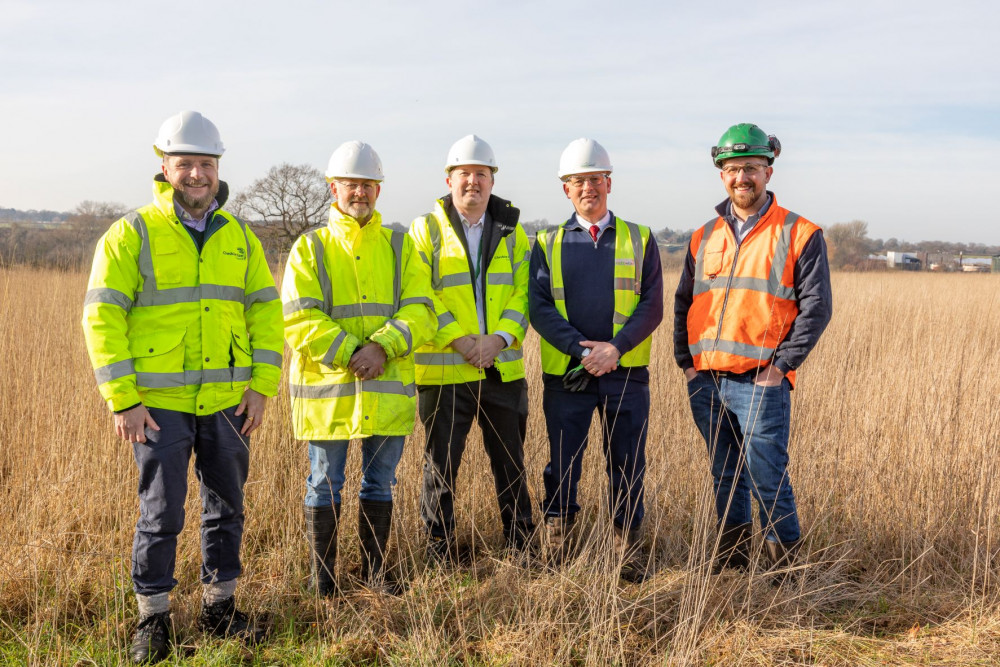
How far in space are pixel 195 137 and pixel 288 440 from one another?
226 cm

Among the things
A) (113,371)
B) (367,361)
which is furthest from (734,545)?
(113,371)

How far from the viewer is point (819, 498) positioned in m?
4.32

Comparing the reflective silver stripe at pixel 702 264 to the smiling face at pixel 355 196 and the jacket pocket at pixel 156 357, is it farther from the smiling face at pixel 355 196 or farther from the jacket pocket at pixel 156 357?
the jacket pocket at pixel 156 357

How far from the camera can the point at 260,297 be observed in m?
3.17

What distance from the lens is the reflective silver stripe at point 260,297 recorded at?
3.16m

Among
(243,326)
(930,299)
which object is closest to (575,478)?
(243,326)

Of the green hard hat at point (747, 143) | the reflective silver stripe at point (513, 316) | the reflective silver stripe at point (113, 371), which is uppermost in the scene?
the green hard hat at point (747, 143)

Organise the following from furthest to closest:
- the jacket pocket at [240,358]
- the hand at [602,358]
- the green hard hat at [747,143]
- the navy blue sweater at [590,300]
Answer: the navy blue sweater at [590,300], the hand at [602,358], the green hard hat at [747,143], the jacket pocket at [240,358]

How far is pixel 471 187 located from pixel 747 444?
78.5 inches

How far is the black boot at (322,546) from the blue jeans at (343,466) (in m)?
0.05

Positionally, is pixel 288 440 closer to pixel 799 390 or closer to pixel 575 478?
pixel 575 478

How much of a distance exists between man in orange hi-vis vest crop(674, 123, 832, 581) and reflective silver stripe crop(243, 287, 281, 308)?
7.09 feet

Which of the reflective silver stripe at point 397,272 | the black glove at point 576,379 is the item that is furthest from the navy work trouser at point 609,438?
the reflective silver stripe at point 397,272

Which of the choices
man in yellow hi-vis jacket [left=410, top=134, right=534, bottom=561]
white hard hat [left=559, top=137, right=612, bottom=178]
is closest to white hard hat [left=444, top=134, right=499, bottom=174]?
man in yellow hi-vis jacket [left=410, top=134, right=534, bottom=561]
